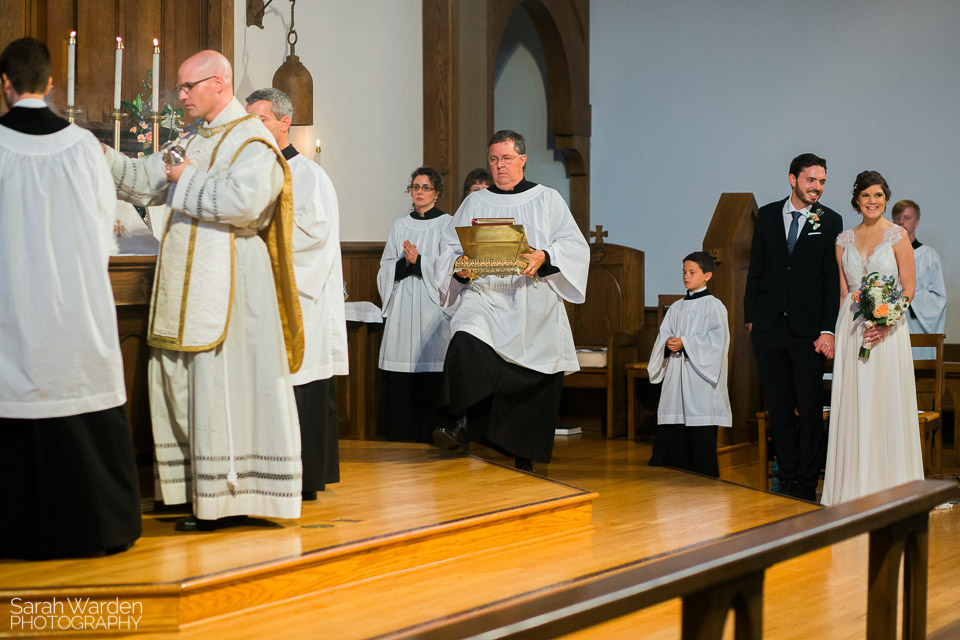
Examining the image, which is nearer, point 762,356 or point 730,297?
point 762,356

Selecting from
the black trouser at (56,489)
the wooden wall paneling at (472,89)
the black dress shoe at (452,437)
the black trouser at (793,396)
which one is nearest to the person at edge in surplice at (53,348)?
the black trouser at (56,489)

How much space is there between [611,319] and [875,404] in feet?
11.1

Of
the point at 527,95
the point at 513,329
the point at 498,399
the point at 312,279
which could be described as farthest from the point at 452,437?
the point at 527,95

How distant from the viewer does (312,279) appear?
15.5ft

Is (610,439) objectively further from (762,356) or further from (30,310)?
(30,310)

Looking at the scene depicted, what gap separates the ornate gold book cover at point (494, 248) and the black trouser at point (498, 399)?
42 centimetres

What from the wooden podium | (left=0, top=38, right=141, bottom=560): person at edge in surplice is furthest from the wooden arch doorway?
(left=0, top=38, right=141, bottom=560): person at edge in surplice

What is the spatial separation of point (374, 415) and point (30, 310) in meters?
4.51

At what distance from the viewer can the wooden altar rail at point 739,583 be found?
4.86 feet

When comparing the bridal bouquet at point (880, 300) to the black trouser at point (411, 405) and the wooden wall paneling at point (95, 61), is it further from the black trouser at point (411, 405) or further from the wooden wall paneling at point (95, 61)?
the wooden wall paneling at point (95, 61)

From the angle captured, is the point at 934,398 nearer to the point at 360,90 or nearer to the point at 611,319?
the point at 611,319

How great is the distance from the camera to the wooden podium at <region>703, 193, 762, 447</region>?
7.52 meters

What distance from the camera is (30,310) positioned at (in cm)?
348

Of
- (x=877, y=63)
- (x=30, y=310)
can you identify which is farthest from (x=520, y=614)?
(x=877, y=63)
